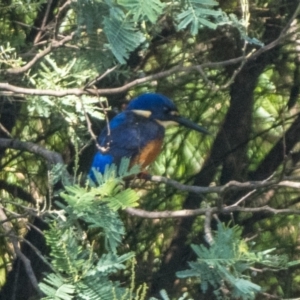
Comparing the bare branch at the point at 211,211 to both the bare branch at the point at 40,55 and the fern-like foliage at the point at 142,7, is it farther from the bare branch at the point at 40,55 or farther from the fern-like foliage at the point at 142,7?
the fern-like foliage at the point at 142,7

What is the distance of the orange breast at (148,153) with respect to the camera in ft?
11.0

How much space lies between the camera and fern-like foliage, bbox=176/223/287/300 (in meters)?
1.80

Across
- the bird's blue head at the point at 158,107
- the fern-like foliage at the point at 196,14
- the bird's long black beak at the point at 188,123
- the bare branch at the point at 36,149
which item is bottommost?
the bird's long black beak at the point at 188,123

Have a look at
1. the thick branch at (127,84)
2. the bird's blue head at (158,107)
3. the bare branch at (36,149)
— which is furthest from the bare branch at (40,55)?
the bird's blue head at (158,107)

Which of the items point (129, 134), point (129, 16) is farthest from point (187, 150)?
point (129, 16)

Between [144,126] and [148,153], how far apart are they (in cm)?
21

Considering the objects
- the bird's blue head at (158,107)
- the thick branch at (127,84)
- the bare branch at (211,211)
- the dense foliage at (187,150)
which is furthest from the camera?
the bird's blue head at (158,107)

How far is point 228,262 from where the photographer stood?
1804 mm

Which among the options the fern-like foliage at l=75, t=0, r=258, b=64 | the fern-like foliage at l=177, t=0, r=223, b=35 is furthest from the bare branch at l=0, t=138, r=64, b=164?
the fern-like foliage at l=177, t=0, r=223, b=35

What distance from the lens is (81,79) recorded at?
8.53 feet

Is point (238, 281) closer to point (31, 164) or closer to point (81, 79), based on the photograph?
point (81, 79)

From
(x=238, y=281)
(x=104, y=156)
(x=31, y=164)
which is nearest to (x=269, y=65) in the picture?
(x=104, y=156)

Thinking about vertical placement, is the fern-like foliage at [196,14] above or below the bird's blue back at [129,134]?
above

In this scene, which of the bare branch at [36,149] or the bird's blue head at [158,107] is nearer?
the bare branch at [36,149]
